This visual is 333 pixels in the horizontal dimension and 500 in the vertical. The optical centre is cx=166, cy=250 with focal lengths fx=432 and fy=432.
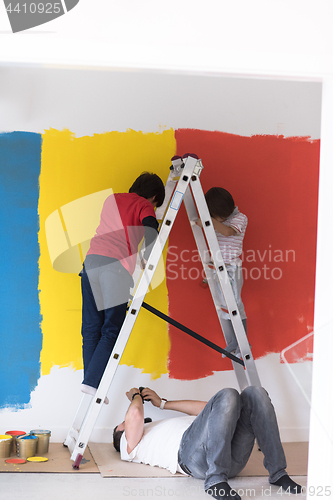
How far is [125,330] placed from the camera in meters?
1.98

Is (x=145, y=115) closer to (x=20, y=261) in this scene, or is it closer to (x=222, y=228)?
(x=222, y=228)

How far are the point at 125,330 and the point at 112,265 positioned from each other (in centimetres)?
34

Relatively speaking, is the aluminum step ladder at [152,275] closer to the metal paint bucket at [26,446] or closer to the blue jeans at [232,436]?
the metal paint bucket at [26,446]

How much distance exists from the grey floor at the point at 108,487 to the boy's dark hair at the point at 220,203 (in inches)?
50.8

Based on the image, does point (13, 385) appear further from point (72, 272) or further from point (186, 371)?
point (186, 371)

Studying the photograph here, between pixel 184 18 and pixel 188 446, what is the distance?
161 cm

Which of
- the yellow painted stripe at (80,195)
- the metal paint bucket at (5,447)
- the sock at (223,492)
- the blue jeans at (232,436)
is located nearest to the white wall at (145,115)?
the yellow painted stripe at (80,195)

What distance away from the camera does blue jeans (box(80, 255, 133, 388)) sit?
6.75 ft

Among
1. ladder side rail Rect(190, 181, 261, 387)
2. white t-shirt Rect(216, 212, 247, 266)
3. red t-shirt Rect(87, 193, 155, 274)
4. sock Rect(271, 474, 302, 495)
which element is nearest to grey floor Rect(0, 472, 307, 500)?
sock Rect(271, 474, 302, 495)

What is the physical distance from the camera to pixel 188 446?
184 cm

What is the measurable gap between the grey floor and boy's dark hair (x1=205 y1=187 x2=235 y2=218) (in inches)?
50.8

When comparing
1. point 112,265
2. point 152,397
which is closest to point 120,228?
point 112,265

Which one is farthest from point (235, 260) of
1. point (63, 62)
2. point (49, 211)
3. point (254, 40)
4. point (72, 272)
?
point (63, 62)

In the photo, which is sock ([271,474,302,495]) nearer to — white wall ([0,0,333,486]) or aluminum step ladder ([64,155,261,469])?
aluminum step ladder ([64,155,261,469])
